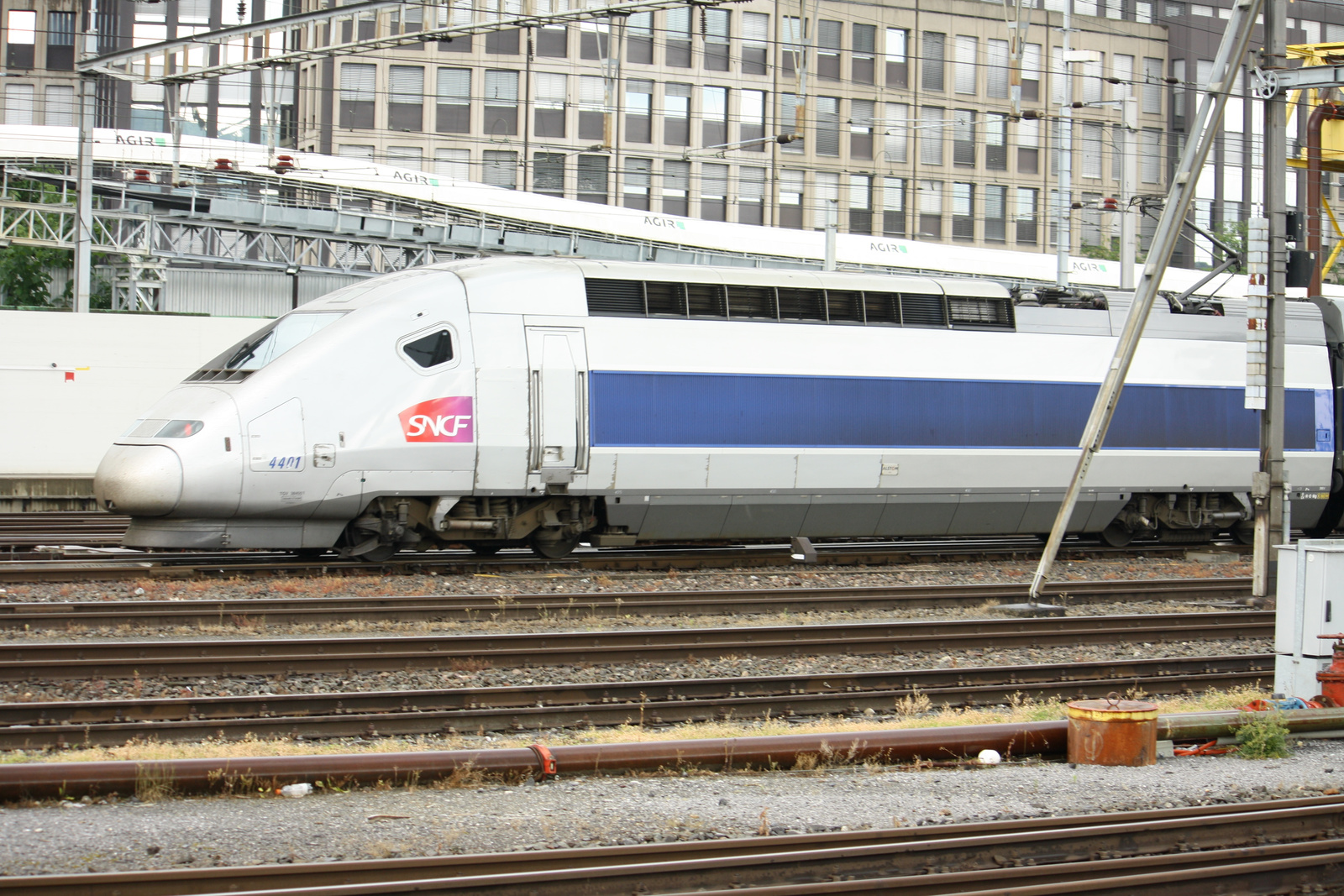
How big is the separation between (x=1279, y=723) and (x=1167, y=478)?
1118 centimetres

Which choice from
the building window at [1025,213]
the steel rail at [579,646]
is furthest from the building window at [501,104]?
the steel rail at [579,646]

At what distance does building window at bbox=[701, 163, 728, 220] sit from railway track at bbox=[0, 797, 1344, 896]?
46.2m

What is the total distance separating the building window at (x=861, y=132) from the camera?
54.2 meters

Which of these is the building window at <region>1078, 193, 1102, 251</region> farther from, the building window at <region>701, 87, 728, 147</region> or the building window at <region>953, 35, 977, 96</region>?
the building window at <region>701, 87, 728, 147</region>

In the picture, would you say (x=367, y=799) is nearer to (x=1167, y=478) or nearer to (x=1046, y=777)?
(x=1046, y=777)

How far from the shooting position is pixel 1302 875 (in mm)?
6000

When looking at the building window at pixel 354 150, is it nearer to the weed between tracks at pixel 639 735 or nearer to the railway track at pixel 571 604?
the railway track at pixel 571 604

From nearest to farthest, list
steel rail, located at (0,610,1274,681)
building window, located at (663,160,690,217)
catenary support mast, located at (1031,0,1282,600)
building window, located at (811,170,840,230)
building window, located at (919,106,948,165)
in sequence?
steel rail, located at (0,610,1274,681) → catenary support mast, located at (1031,0,1282,600) → building window, located at (663,160,690,217) → building window, located at (811,170,840,230) → building window, located at (919,106,948,165)

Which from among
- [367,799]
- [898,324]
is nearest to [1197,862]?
[367,799]

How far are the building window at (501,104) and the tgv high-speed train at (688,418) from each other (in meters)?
33.5

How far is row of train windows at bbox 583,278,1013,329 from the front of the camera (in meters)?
16.1

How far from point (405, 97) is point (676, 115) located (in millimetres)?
10388

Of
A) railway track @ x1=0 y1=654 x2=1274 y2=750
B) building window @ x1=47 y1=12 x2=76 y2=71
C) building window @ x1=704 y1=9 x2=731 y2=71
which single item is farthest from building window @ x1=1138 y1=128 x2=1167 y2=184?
railway track @ x1=0 y1=654 x2=1274 y2=750

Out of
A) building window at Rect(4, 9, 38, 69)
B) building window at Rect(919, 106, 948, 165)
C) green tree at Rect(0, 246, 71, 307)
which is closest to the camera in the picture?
green tree at Rect(0, 246, 71, 307)
